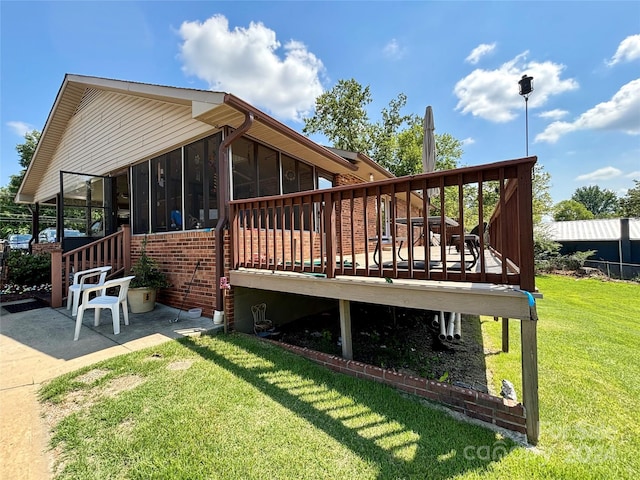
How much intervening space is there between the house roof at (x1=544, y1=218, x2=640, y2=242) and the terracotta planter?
23.5 meters

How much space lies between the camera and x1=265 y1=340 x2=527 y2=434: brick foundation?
2.31 m

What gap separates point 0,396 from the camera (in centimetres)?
260

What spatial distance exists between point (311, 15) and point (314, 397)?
11.1 meters

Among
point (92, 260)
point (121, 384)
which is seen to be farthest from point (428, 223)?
point (92, 260)

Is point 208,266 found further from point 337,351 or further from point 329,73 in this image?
point 329,73

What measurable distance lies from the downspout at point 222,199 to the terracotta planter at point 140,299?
1.54 meters

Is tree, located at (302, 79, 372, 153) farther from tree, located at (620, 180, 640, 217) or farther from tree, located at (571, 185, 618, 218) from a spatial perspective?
tree, located at (571, 185, 618, 218)

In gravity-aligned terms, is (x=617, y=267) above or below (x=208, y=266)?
below

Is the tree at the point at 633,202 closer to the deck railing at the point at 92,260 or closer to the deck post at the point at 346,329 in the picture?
the deck post at the point at 346,329

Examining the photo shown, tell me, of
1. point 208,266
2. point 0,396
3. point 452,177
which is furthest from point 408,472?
point 208,266

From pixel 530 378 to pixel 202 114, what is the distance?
16.8ft

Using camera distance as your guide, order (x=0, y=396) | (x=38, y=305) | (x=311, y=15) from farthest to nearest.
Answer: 1. (x=311, y=15)
2. (x=38, y=305)
3. (x=0, y=396)

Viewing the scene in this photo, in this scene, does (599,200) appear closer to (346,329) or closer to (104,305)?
(346,329)

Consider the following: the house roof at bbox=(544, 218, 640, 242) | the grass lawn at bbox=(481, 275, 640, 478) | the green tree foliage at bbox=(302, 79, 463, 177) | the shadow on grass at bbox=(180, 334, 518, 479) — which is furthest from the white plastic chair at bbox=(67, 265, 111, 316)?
the house roof at bbox=(544, 218, 640, 242)
